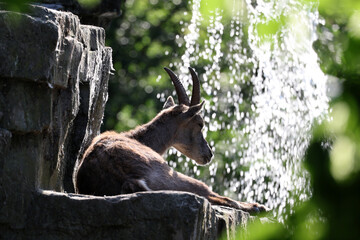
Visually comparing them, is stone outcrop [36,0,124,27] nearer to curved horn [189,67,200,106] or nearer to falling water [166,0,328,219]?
falling water [166,0,328,219]

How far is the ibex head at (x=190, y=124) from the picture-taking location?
24.9ft

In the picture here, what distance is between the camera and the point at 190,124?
313 inches

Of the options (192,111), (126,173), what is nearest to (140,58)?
(192,111)

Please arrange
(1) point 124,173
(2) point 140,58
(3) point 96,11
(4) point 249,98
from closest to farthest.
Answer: (1) point 124,173
(3) point 96,11
(4) point 249,98
(2) point 140,58

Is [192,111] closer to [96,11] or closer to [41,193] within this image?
[96,11]

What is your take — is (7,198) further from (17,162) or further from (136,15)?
(136,15)

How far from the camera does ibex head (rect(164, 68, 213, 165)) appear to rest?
24.9ft

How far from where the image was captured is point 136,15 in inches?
733

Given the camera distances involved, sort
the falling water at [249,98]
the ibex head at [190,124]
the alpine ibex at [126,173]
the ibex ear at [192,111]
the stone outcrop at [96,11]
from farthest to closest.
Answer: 1. the falling water at [249,98]
2. the stone outcrop at [96,11]
3. the ibex head at [190,124]
4. the ibex ear at [192,111]
5. the alpine ibex at [126,173]

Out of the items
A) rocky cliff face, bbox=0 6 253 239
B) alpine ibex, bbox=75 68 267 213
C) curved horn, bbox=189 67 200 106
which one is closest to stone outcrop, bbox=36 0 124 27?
curved horn, bbox=189 67 200 106

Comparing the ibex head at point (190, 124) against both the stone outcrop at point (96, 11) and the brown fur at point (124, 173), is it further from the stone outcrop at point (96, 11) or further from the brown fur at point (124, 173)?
the brown fur at point (124, 173)

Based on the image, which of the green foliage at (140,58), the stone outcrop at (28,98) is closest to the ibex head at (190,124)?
the stone outcrop at (28,98)

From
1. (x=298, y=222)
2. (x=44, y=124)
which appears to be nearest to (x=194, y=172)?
(x=44, y=124)

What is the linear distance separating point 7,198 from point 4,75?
2.23 feet
